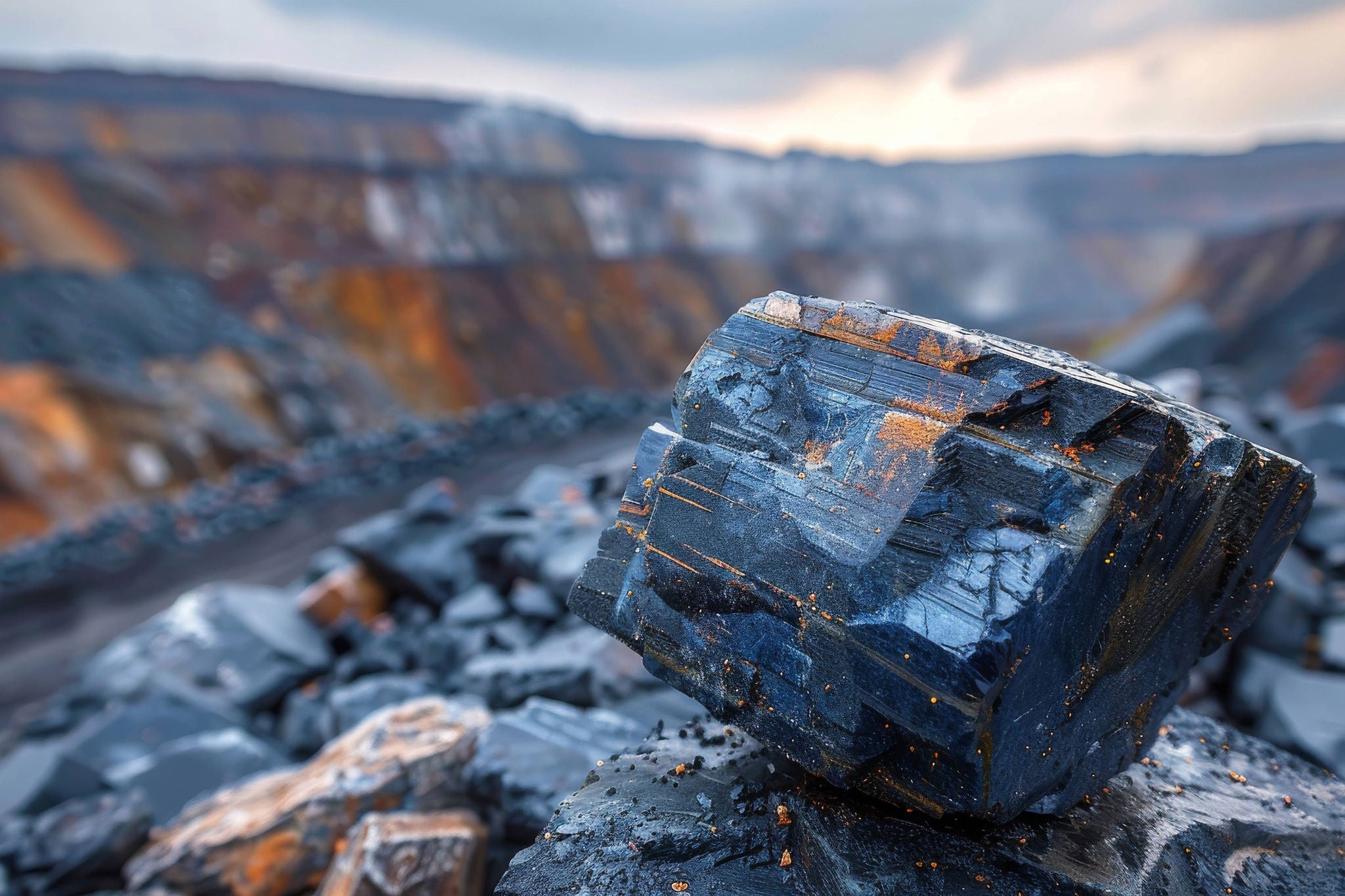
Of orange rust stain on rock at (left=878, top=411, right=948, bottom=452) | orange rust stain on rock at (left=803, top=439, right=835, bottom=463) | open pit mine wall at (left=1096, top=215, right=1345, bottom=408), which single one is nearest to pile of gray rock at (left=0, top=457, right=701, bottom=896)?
orange rust stain on rock at (left=803, top=439, right=835, bottom=463)

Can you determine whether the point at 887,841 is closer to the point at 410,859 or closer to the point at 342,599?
the point at 410,859

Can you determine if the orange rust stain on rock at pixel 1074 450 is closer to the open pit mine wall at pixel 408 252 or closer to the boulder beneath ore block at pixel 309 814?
the boulder beneath ore block at pixel 309 814

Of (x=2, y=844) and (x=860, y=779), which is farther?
(x=2, y=844)

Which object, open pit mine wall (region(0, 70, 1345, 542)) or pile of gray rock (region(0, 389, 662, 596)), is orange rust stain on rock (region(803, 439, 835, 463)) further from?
pile of gray rock (region(0, 389, 662, 596))

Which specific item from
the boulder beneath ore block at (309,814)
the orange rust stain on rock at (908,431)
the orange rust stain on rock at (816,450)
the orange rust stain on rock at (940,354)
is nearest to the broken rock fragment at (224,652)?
the boulder beneath ore block at (309,814)

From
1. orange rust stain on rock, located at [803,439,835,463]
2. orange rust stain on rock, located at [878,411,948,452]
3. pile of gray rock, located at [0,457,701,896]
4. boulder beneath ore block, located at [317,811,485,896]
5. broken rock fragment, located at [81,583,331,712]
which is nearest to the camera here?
orange rust stain on rock, located at [878,411,948,452]

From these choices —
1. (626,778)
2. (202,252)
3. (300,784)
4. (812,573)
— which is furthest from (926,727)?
(202,252)

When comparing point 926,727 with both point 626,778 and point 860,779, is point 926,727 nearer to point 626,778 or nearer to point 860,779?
point 860,779

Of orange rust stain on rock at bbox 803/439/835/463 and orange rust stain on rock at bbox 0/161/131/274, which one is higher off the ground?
orange rust stain on rock at bbox 803/439/835/463
